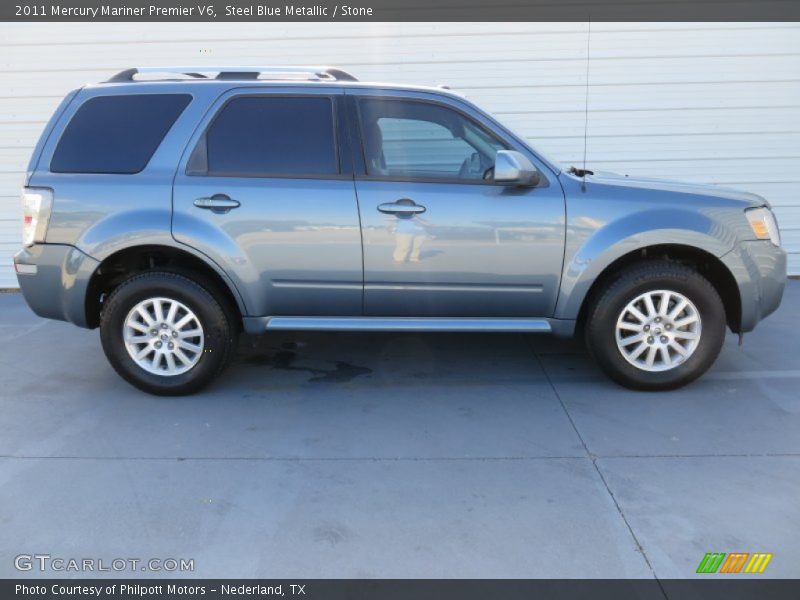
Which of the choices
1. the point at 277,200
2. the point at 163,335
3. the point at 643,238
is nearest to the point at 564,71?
the point at 643,238

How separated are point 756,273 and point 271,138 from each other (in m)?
3.12

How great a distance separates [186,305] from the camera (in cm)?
435

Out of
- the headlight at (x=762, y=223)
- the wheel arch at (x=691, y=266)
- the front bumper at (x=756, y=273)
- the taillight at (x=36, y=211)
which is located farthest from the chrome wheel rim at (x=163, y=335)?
the headlight at (x=762, y=223)

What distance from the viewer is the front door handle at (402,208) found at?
13.8ft

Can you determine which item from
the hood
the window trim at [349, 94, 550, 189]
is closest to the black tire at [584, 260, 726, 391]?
the hood

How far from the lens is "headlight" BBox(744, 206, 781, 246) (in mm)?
4320

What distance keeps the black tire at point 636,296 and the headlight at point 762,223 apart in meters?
0.43

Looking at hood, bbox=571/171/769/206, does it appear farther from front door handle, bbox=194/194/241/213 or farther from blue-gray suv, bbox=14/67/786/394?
front door handle, bbox=194/194/241/213

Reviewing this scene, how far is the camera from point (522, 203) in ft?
13.9

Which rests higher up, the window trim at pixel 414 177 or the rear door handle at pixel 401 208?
the window trim at pixel 414 177

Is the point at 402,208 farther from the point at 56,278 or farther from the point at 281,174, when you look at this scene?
the point at 56,278

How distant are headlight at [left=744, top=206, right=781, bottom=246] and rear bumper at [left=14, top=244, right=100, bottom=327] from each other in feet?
13.3

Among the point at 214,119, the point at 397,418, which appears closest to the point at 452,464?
the point at 397,418

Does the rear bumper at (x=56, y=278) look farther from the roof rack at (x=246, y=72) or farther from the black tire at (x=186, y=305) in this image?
the roof rack at (x=246, y=72)
